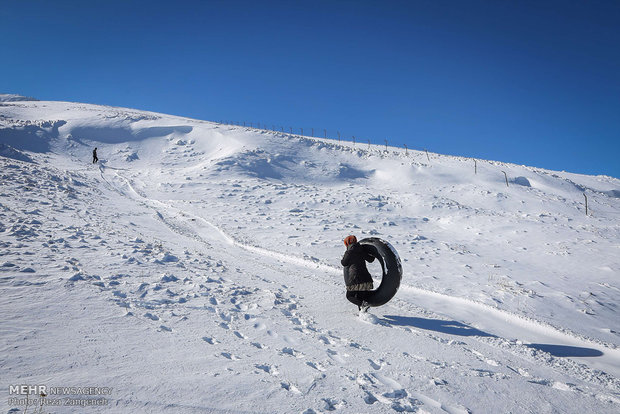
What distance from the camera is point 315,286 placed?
8.35m

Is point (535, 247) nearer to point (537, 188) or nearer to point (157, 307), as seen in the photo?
point (157, 307)

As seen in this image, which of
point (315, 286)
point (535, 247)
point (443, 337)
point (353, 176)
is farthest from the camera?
point (353, 176)

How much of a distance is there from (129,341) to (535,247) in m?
15.4

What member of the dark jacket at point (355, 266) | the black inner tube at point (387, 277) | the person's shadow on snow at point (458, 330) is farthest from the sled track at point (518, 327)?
the dark jacket at point (355, 266)

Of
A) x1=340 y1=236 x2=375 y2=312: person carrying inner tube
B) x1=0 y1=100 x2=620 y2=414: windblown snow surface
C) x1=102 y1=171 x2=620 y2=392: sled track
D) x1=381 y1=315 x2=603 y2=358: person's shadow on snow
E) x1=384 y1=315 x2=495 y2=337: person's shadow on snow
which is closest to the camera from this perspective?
x1=0 y1=100 x2=620 y2=414: windblown snow surface

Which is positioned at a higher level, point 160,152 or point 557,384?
point 160,152

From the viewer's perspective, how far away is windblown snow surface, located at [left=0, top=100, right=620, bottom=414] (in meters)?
3.58

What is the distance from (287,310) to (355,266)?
1.67 meters

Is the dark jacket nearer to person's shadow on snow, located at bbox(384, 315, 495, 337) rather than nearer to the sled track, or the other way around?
person's shadow on snow, located at bbox(384, 315, 495, 337)

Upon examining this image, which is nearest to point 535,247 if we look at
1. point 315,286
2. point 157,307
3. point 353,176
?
point 315,286

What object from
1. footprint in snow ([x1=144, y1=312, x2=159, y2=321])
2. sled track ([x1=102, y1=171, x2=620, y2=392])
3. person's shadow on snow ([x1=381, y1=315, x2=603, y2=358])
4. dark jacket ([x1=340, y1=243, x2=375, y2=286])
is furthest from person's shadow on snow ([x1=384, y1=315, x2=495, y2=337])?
footprint in snow ([x1=144, y1=312, x2=159, y2=321])

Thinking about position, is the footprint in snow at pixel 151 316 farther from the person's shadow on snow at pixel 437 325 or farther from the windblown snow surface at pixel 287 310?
the person's shadow on snow at pixel 437 325

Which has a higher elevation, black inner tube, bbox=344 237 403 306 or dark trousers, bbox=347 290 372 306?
black inner tube, bbox=344 237 403 306

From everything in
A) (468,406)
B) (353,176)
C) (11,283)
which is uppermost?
(353,176)
